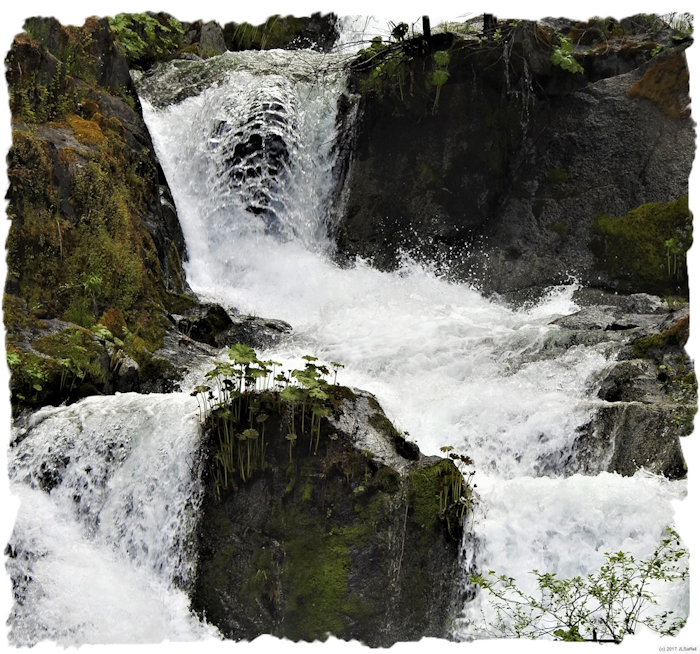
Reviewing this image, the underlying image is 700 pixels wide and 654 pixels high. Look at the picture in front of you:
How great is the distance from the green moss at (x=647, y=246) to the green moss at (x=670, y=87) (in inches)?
56.8

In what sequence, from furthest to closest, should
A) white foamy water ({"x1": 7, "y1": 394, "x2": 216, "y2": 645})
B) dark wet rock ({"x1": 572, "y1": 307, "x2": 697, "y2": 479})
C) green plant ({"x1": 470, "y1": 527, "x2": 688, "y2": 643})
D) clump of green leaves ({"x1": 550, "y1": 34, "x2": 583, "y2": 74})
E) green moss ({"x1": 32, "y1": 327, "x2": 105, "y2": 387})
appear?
clump of green leaves ({"x1": 550, "y1": 34, "x2": 583, "y2": 74}) → green moss ({"x1": 32, "y1": 327, "x2": 105, "y2": 387}) → dark wet rock ({"x1": 572, "y1": 307, "x2": 697, "y2": 479}) → white foamy water ({"x1": 7, "y1": 394, "x2": 216, "y2": 645}) → green plant ({"x1": 470, "y1": 527, "x2": 688, "y2": 643})

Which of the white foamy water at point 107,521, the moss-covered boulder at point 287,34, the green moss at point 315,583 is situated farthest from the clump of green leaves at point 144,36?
the green moss at point 315,583

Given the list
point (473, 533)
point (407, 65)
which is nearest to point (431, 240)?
point (407, 65)

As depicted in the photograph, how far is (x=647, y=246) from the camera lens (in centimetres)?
1081

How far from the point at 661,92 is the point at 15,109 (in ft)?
30.1

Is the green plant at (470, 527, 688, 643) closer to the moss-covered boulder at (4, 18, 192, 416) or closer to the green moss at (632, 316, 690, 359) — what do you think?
the green moss at (632, 316, 690, 359)

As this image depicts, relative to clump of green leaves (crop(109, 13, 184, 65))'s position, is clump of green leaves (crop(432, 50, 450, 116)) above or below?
below

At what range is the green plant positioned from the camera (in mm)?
4301

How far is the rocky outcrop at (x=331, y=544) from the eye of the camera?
513 centimetres

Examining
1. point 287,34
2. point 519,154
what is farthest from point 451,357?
point 287,34

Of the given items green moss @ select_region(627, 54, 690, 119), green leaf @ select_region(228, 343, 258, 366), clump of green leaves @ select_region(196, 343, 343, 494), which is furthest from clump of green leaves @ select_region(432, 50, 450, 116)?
green leaf @ select_region(228, 343, 258, 366)

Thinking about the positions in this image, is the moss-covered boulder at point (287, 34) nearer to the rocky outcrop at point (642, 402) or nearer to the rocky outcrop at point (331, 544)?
the rocky outcrop at point (642, 402)

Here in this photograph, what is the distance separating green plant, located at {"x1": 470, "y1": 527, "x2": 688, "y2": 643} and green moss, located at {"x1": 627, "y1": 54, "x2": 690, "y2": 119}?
8.38m

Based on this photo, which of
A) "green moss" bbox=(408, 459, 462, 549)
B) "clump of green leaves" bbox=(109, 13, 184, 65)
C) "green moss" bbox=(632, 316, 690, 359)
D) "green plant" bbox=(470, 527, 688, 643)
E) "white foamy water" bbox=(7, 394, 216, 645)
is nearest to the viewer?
"green plant" bbox=(470, 527, 688, 643)
